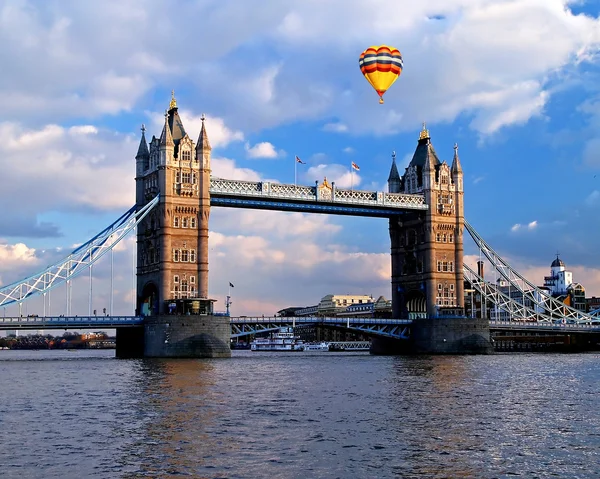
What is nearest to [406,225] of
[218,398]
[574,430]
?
[218,398]

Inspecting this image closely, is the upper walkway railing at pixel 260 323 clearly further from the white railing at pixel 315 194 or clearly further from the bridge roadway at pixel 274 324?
the white railing at pixel 315 194

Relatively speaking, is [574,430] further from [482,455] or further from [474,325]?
[474,325]

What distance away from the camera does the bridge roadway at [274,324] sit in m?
104

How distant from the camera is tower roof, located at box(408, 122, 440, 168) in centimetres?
13788

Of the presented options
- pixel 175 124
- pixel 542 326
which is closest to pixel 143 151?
pixel 175 124

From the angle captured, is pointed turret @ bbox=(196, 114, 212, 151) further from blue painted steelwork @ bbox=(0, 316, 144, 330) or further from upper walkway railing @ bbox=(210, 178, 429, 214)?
blue painted steelwork @ bbox=(0, 316, 144, 330)

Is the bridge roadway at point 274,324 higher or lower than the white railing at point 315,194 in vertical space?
lower

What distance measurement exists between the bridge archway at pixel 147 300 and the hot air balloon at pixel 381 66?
40.2m

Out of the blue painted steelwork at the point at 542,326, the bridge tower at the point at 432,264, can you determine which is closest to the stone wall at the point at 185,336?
the bridge tower at the point at 432,264

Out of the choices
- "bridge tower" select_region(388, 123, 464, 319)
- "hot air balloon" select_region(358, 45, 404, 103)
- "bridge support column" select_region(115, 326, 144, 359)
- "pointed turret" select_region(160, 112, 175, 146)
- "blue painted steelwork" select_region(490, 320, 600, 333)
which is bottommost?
"bridge support column" select_region(115, 326, 144, 359)

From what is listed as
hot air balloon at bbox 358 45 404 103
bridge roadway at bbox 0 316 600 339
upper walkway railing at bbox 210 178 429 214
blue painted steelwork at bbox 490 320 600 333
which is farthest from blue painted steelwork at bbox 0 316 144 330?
blue painted steelwork at bbox 490 320 600 333

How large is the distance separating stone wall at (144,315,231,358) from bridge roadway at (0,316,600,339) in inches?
162

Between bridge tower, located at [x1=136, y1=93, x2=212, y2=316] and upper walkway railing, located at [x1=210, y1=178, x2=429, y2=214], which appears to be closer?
bridge tower, located at [x1=136, y1=93, x2=212, y2=316]

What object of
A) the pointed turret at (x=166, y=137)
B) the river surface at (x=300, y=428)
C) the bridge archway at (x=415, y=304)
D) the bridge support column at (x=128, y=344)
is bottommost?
the river surface at (x=300, y=428)
